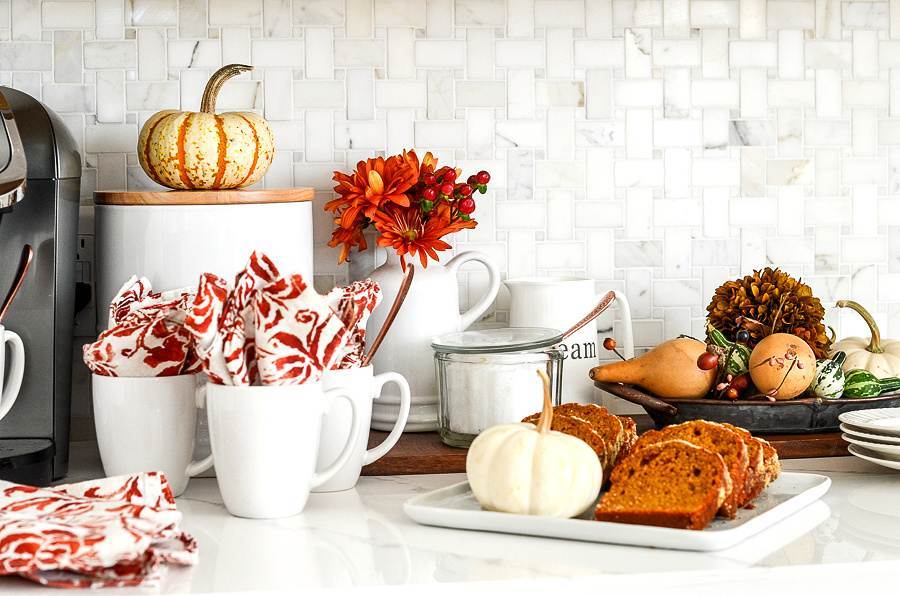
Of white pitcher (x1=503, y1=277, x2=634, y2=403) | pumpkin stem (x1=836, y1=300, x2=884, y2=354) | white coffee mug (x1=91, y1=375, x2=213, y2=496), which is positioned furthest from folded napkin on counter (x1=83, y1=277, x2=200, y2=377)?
pumpkin stem (x1=836, y1=300, x2=884, y2=354)

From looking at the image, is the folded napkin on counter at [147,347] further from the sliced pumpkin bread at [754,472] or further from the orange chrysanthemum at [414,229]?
the sliced pumpkin bread at [754,472]

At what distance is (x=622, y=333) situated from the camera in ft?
4.92

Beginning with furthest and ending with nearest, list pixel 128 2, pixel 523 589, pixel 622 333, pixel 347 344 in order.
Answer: pixel 622 333, pixel 128 2, pixel 347 344, pixel 523 589

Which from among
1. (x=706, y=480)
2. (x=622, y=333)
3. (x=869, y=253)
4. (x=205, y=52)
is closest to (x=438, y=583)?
(x=706, y=480)

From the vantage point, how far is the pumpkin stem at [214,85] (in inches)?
49.0

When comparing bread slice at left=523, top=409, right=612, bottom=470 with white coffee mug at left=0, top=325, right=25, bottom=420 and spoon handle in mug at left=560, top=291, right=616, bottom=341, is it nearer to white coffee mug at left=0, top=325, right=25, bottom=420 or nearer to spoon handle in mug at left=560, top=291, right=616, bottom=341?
spoon handle in mug at left=560, top=291, right=616, bottom=341

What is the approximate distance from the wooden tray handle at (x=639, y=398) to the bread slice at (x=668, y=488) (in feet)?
0.89

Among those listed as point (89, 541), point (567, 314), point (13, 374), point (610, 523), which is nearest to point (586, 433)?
point (610, 523)

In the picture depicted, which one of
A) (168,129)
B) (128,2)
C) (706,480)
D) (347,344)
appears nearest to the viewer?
(706,480)

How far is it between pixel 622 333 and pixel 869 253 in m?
0.40

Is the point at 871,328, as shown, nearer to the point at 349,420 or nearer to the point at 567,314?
the point at 567,314

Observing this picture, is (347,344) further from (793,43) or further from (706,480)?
(793,43)

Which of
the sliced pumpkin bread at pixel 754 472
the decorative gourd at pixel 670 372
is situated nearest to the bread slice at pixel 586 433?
the sliced pumpkin bread at pixel 754 472

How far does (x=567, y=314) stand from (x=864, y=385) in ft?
1.20
